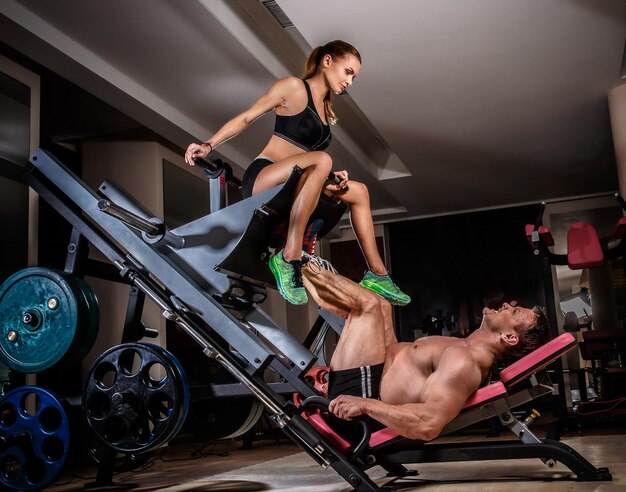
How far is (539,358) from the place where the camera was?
254 centimetres

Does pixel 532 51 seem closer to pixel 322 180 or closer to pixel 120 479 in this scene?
pixel 322 180

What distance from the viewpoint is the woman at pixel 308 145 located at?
2605 millimetres

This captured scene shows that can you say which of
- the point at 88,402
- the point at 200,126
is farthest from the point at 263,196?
the point at 200,126

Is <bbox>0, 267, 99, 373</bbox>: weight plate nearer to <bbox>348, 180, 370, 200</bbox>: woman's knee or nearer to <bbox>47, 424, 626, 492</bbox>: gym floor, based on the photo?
<bbox>47, 424, 626, 492</bbox>: gym floor

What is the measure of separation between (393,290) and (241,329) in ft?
2.44

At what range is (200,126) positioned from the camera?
5711 mm

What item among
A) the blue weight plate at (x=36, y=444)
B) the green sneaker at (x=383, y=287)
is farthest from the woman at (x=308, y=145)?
the blue weight plate at (x=36, y=444)

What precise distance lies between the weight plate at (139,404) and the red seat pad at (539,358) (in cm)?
131

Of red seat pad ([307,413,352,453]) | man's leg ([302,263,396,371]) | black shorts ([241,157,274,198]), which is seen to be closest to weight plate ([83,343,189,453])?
red seat pad ([307,413,352,453])

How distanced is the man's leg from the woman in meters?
0.10

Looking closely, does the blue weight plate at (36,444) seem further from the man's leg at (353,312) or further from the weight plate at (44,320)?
the man's leg at (353,312)

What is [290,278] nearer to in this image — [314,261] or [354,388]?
[314,261]

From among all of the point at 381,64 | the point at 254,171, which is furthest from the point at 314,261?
the point at 381,64

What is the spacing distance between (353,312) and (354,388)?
31 cm
